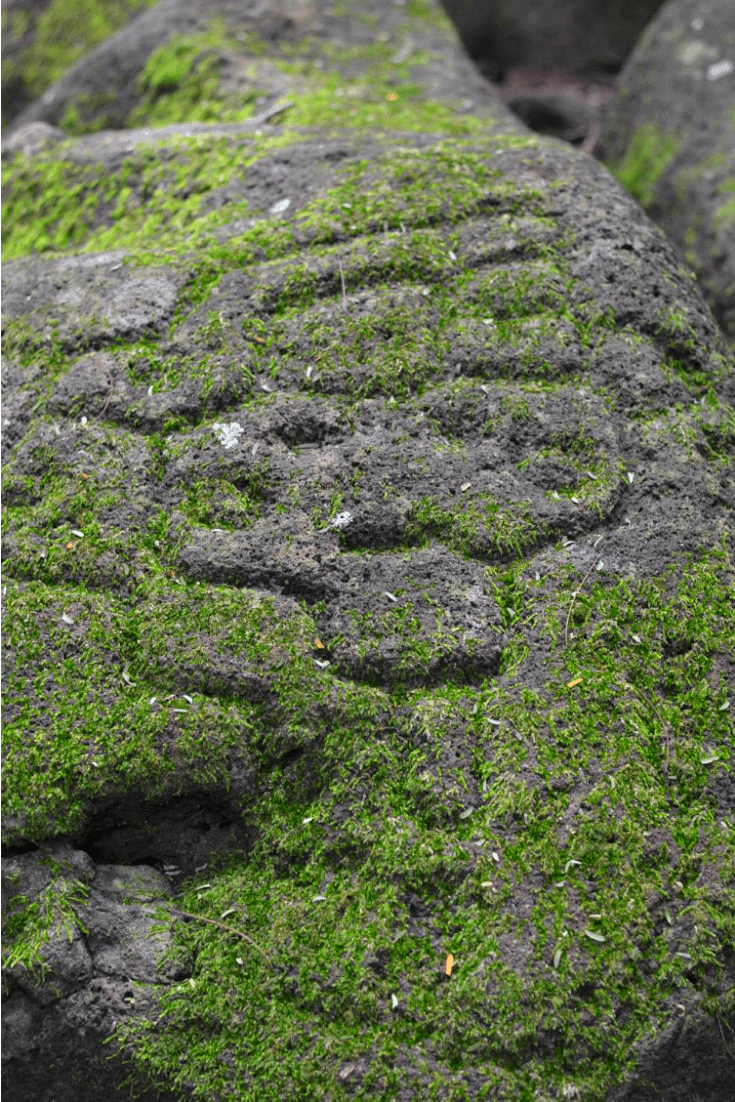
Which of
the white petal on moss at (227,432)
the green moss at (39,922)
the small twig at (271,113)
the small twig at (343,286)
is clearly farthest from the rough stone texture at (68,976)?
the small twig at (271,113)

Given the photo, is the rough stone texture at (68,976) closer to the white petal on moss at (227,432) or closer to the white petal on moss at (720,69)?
the white petal on moss at (227,432)

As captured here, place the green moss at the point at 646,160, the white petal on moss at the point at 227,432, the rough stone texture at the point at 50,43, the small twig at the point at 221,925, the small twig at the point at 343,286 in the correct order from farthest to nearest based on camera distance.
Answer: the rough stone texture at the point at 50,43
the green moss at the point at 646,160
the small twig at the point at 343,286
the white petal on moss at the point at 227,432
the small twig at the point at 221,925

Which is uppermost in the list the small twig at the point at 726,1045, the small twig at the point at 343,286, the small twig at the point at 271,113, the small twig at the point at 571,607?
the small twig at the point at 271,113

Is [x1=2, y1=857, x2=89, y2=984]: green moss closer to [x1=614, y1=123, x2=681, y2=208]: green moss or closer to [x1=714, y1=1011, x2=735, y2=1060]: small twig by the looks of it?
[x1=714, y1=1011, x2=735, y2=1060]: small twig

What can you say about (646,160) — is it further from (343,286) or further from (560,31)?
(343,286)

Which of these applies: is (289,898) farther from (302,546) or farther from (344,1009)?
(302,546)

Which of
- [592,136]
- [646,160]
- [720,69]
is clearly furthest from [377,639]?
[592,136]
